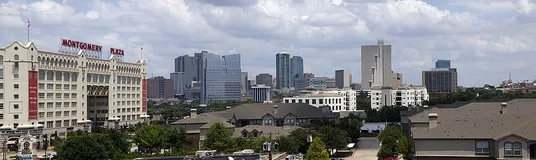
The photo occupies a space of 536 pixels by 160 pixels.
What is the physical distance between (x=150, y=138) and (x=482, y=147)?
51.3m

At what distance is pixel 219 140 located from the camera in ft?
269

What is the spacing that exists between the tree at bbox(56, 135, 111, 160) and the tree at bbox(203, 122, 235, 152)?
1739 cm

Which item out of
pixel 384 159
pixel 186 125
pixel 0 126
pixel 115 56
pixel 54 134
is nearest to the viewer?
pixel 384 159

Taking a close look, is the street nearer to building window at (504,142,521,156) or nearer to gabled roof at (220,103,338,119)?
gabled roof at (220,103,338,119)

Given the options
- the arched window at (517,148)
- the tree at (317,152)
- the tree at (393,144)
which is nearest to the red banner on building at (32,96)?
the tree at (393,144)

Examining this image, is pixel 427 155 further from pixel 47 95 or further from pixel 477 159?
pixel 47 95

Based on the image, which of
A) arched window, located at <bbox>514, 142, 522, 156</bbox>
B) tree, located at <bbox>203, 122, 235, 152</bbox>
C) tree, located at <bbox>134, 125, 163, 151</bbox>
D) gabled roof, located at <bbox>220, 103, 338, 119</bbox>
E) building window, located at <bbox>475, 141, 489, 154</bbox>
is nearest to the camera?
arched window, located at <bbox>514, 142, 522, 156</bbox>

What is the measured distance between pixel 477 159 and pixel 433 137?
3.34m

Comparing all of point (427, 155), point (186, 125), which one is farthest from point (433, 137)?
point (186, 125)

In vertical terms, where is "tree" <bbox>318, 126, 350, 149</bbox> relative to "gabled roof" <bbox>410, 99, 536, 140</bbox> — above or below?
below

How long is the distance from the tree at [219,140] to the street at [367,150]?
15.7 m

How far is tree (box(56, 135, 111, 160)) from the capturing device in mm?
64375

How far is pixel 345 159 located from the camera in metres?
84.6

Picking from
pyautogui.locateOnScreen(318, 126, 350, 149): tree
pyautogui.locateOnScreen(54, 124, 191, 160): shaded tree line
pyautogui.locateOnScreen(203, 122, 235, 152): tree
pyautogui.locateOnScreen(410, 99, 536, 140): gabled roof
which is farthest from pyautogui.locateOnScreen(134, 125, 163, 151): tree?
pyautogui.locateOnScreen(410, 99, 536, 140): gabled roof
